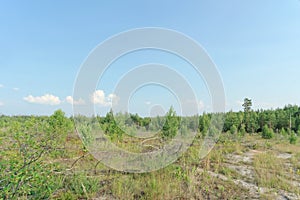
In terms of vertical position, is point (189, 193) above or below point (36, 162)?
below

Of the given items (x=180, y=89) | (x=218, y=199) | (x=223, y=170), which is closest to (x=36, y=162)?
(x=218, y=199)

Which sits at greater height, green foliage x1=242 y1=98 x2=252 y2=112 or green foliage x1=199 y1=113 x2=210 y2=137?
green foliage x1=242 y1=98 x2=252 y2=112

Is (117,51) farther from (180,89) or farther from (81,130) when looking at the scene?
(81,130)

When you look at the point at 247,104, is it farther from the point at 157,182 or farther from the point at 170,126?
the point at 157,182

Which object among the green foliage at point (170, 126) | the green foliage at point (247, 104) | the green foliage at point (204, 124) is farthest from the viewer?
the green foliage at point (247, 104)

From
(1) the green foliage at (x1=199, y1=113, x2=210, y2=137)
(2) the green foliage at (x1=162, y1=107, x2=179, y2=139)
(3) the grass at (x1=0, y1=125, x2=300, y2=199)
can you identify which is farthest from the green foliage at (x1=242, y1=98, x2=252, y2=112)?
(3) the grass at (x1=0, y1=125, x2=300, y2=199)

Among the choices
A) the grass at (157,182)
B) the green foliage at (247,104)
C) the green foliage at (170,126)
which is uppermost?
the green foliage at (247,104)

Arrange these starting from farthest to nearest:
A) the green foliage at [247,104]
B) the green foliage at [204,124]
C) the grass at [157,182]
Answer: the green foliage at [247,104]
the green foliage at [204,124]
the grass at [157,182]

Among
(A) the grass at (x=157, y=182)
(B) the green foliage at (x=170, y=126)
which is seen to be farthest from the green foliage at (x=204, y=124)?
(A) the grass at (x=157, y=182)

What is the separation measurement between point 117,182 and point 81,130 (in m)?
3.37

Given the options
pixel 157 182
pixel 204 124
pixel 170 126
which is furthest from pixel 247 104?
pixel 157 182

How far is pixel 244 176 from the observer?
354 centimetres

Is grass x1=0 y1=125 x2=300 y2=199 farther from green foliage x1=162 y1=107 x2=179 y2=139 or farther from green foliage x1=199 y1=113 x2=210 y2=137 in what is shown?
green foliage x1=199 y1=113 x2=210 y2=137

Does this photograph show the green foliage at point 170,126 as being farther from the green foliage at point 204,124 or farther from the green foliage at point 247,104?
the green foliage at point 247,104
